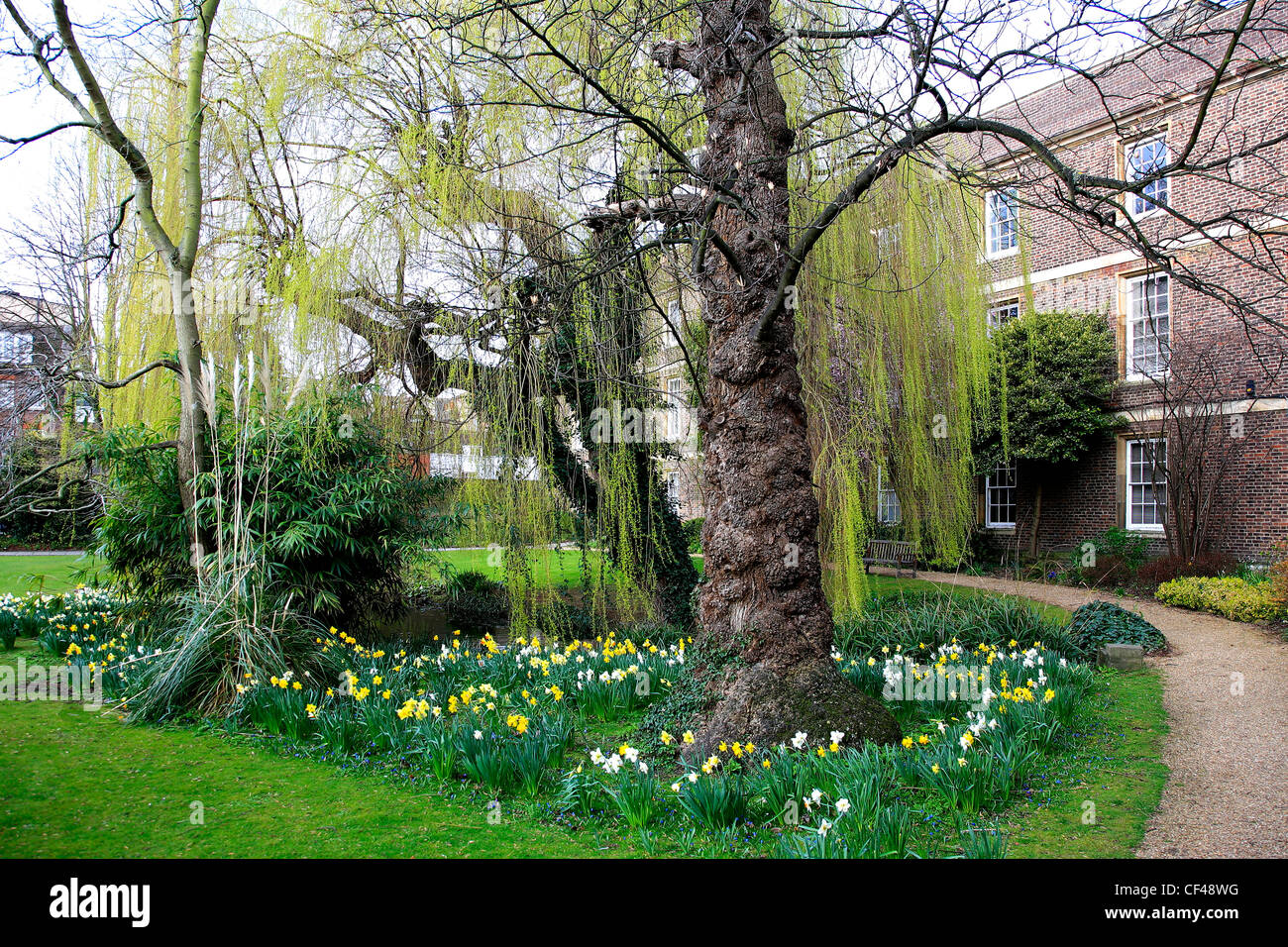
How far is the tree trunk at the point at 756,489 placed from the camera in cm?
389

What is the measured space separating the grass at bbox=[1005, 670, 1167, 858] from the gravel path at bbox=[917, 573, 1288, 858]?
0.08 m

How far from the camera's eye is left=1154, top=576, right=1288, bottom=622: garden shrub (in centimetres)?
872

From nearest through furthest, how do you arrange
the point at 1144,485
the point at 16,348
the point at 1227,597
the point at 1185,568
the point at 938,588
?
1. the point at 938,588
2. the point at 1227,597
3. the point at 16,348
4. the point at 1185,568
5. the point at 1144,485

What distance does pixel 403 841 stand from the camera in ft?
9.57

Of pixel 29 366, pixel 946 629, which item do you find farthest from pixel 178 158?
pixel 946 629

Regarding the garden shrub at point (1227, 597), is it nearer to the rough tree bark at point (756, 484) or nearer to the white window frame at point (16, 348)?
the rough tree bark at point (756, 484)

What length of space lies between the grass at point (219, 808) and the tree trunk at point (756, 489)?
1.31 meters

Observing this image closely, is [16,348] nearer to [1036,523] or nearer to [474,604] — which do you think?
[474,604]

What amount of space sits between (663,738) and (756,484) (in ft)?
4.78

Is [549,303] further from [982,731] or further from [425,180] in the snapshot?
[982,731]

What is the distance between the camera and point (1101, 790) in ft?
12.1

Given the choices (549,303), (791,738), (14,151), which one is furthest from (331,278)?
(791,738)

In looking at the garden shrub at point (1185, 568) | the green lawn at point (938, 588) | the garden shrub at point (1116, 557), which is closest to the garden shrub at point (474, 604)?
the green lawn at point (938, 588)

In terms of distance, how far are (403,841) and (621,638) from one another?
4.31 meters
